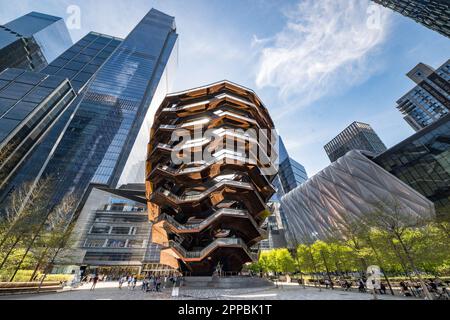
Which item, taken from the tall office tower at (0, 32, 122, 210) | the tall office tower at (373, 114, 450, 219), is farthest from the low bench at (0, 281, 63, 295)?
the tall office tower at (373, 114, 450, 219)

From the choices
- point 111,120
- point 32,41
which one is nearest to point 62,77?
point 111,120

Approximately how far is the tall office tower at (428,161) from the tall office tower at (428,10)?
19.0 meters

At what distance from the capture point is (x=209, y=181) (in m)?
30.6

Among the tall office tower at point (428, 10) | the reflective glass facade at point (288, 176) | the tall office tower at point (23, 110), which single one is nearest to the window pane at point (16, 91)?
the tall office tower at point (23, 110)

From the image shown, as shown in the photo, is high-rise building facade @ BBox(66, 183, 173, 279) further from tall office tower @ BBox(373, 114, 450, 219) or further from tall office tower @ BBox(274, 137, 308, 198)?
tall office tower @ BBox(274, 137, 308, 198)

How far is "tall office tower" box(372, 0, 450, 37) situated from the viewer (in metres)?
32.5

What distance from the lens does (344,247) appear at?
30203 mm

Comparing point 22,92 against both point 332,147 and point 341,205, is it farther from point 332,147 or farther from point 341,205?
point 332,147

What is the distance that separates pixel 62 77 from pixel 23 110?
21050 mm
